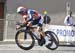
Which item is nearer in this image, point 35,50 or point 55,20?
point 35,50

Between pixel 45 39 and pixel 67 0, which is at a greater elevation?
pixel 67 0

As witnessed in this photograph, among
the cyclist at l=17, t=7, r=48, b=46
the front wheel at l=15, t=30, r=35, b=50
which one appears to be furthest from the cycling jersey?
the front wheel at l=15, t=30, r=35, b=50

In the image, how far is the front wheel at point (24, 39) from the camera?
9211 mm

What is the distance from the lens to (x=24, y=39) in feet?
31.4

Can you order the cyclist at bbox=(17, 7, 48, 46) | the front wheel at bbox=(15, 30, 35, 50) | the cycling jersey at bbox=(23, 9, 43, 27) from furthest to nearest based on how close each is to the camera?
the front wheel at bbox=(15, 30, 35, 50) → the cycling jersey at bbox=(23, 9, 43, 27) → the cyclist at bbox=(17, 7, 48, 46)

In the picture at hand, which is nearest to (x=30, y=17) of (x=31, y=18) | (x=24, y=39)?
(x=31, y=18)

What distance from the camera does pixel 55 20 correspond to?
927 inches

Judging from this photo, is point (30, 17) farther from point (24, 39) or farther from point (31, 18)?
point (24, 39)

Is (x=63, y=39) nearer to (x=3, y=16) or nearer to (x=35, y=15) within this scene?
(x=3, y=16)

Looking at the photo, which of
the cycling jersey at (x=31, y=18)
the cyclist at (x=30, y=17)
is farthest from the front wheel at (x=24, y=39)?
the cycling jersey at (x=31, y=18)

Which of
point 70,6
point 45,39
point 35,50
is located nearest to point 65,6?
point 70,6

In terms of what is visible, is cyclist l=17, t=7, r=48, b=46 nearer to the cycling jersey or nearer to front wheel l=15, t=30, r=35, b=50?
the cycling jersey

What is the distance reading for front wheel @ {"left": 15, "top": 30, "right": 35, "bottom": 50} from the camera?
9.21 metres

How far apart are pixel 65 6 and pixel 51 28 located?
4559 millimetres
